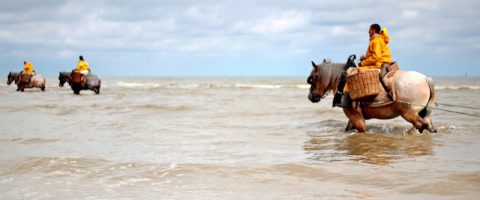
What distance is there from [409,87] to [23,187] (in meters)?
5.80

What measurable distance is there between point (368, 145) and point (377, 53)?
1592mm

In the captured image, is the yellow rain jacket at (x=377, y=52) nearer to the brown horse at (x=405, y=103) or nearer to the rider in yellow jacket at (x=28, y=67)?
the brown horse at (x=405, y=103)

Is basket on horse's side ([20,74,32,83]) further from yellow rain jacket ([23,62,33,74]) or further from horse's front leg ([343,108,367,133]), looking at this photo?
horse's front leg ([343,108,367,133])

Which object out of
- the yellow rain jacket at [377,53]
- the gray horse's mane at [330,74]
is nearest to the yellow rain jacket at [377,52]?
the yellow rain jacket at [377,53]

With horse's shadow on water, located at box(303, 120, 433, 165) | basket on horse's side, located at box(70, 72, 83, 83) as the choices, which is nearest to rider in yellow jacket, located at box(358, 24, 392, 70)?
horse's shadow on water, located at box(303, 120, 433, 165)

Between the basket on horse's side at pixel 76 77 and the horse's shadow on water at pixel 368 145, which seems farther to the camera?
the basket on horse's side at pixel 76 77

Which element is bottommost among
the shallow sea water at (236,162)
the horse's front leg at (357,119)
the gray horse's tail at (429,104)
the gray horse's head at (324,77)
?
the shallow sea water at (236,162)

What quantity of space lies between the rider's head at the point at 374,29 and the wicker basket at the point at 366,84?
76cm

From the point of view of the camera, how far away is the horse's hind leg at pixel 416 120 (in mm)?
8438

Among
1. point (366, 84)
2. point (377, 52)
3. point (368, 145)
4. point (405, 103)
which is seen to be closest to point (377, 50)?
point (377, 52)

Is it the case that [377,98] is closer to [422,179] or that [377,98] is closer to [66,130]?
[422,179]

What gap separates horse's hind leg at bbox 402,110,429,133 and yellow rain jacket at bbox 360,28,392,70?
879 millimetres

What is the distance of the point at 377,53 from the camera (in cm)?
854

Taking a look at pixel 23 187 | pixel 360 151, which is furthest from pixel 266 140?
pixel 23 187
